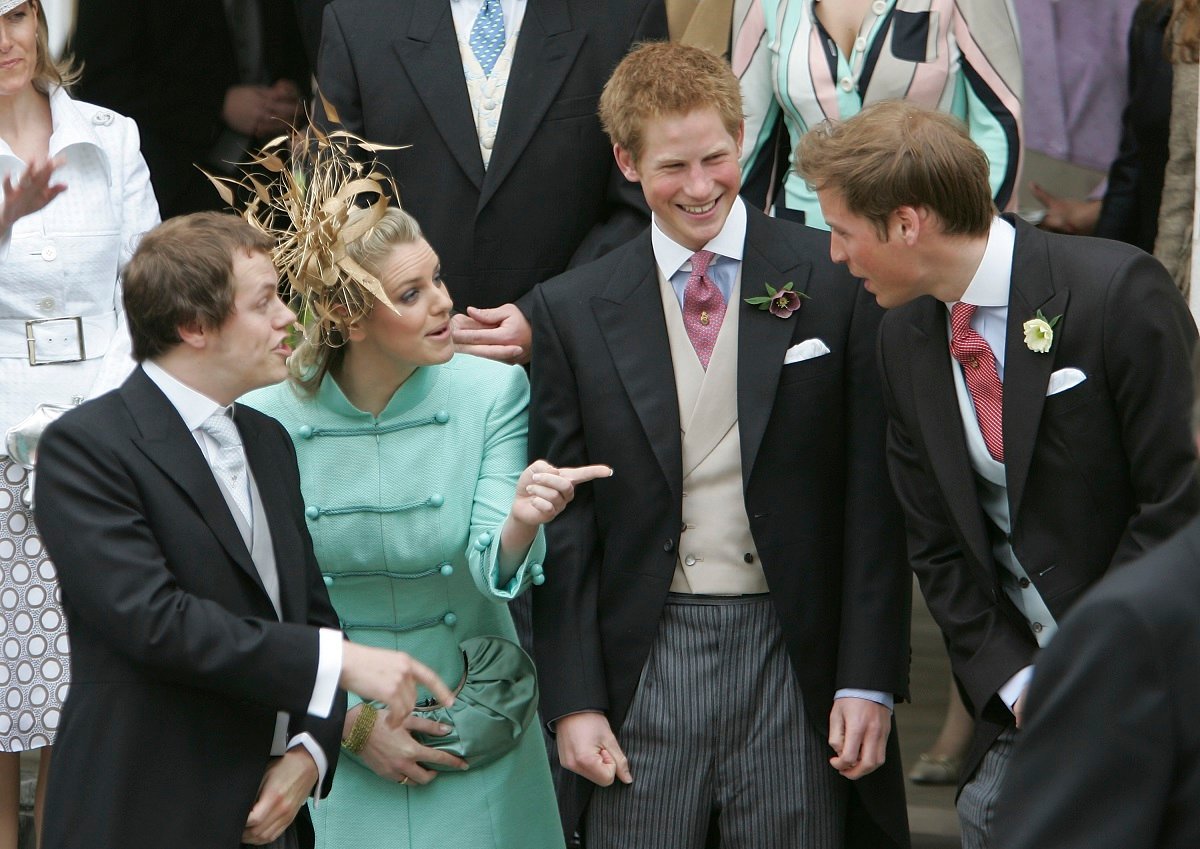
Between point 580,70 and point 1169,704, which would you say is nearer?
point 1169,704

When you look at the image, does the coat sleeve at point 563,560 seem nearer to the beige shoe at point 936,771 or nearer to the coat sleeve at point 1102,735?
the coat sleeve at point 1102,735

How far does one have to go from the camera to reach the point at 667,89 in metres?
3.48

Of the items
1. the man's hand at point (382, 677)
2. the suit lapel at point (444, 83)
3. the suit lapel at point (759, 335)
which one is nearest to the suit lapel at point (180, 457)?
the man's hand at point (382, 677)

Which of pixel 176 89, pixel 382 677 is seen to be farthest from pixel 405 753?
pixel 176 89

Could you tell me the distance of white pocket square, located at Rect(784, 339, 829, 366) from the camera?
3.46 meters

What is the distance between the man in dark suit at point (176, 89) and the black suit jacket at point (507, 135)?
3.03 feet

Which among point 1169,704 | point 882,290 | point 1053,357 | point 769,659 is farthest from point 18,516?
point 1169,704

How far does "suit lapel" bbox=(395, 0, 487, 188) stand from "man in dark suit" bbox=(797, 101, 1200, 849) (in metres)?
1.20

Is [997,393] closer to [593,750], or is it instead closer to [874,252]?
[874,252]

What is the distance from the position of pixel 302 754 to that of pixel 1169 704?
1778mm

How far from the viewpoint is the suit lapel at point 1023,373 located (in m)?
3.13

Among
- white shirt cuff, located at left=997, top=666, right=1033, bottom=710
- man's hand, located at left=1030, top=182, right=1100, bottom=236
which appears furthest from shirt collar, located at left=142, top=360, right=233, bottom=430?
man's hand, located at left=1030, top=182, right=1100, bottom=236

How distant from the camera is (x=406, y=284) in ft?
11.7

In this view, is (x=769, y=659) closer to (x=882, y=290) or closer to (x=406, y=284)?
(x=882, y=290)
